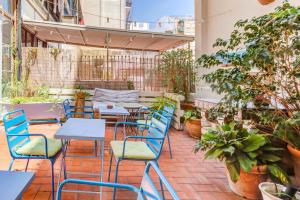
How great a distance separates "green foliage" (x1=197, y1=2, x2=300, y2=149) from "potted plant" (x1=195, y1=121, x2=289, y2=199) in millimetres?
215

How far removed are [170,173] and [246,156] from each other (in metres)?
1.12

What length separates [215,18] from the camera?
5.91 m

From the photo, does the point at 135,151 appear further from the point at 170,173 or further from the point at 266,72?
the point at 266,72

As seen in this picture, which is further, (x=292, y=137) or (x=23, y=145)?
(x=23, y=145)

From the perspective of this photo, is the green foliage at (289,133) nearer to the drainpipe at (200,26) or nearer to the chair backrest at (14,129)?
the chair backrest at (14,129)

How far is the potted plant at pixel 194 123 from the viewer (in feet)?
17.3

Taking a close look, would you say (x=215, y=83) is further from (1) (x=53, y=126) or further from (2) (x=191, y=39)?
(2) (x=191, y=39)

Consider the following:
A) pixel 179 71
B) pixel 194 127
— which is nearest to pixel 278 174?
pixel 194 127

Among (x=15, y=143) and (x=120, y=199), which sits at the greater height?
(x=15, y=143)

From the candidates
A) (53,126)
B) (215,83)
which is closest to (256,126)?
(215,83)

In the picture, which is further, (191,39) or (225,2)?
(191,39)

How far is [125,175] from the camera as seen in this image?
3205 millimetres

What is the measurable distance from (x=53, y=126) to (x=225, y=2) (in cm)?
474

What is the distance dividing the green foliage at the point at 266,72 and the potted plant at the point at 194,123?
2.35 meters
